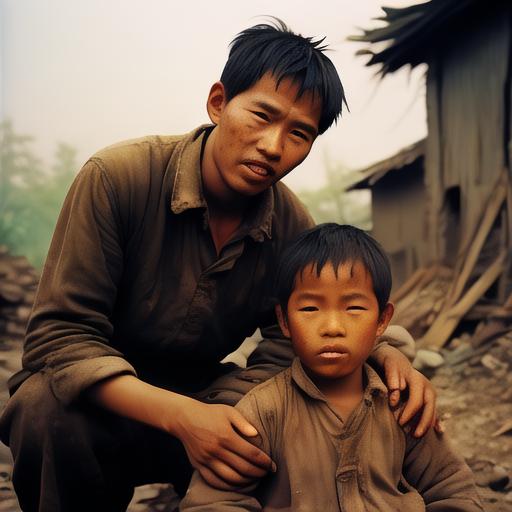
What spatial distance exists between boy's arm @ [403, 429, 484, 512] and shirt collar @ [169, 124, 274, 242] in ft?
2.65

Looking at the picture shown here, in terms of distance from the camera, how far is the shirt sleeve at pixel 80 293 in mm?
2002

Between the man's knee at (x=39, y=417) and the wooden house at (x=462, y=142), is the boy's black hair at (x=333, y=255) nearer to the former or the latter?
the man's knee at (x=39, y=417)

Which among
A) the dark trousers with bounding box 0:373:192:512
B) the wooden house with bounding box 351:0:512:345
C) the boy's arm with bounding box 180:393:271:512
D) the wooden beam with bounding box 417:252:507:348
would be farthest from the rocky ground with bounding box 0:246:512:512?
the boy's arm with bounding box 180:393:271:512

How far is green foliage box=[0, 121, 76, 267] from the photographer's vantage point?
7.20m

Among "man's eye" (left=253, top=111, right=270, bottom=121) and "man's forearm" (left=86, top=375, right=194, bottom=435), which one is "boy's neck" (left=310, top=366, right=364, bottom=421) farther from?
"man's eye" (left=253, top=111, right=270, bottom=121)

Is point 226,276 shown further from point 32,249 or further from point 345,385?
point 32,249

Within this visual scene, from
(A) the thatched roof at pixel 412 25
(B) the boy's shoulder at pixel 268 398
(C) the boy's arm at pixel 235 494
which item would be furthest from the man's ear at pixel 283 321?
(A) the thatched roof at pixel 412 25

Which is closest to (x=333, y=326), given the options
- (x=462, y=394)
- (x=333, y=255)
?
(x=333, y=255)

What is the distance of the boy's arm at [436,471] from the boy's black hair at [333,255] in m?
0.39

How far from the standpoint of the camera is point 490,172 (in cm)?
688

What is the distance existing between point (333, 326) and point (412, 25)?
573 cm

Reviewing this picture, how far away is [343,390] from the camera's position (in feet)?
6.50

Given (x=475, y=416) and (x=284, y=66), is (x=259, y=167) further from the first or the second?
(x=475, y=416)

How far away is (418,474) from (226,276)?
2.75 ft
